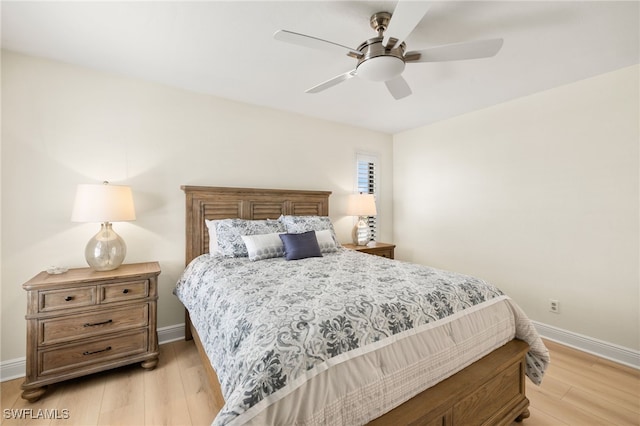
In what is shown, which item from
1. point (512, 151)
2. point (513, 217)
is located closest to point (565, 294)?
point (513, 217)

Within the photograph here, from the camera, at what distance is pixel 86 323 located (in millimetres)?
2008

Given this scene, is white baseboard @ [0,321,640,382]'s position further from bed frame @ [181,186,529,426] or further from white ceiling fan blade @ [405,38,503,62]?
white ceiling fan blade @ [405,38,503,62]

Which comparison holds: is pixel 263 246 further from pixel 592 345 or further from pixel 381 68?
pixel 592 345

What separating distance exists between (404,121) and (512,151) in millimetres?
1402

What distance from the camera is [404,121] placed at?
3.86m

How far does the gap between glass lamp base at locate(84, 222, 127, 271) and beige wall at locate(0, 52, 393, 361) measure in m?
0.26

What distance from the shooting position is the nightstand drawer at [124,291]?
6.77 ft

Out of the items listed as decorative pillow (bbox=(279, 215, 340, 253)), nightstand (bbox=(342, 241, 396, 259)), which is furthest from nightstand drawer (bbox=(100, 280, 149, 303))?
nightstand (bbox=(342, 241, 396, 259))

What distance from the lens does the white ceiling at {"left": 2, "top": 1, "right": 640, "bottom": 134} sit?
1.69 m

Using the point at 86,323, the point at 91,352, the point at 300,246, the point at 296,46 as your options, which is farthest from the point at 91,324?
the point at 296,46

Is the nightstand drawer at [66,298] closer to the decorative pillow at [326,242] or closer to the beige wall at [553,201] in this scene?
the decorative pillow at [326,242]

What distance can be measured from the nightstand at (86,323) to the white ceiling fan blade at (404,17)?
2440mm

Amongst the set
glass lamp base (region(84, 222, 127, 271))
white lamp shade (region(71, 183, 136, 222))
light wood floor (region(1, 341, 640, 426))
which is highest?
white lamp shade (region(71, 183, 136, 222))

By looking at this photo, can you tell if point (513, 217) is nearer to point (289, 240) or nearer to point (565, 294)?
point (565, 294)
